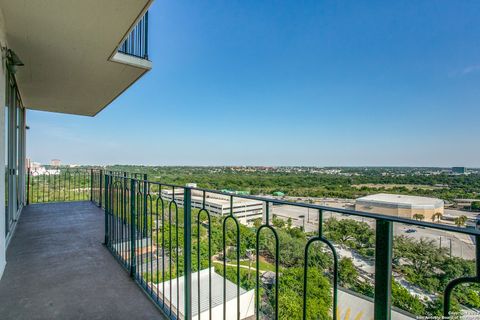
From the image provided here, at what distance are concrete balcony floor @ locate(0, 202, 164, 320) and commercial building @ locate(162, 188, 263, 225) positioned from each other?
1.04 meters

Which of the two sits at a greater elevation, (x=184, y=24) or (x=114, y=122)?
(x=184, y=24)

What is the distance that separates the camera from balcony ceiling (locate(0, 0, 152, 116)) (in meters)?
2.31

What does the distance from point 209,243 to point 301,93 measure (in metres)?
24.0

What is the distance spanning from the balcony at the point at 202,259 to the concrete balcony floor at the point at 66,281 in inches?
0.4

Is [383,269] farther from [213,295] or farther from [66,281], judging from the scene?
[213,295]

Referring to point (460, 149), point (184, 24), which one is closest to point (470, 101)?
point (460, 149)

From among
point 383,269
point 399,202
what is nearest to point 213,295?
point 399,202

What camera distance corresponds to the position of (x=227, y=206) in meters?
1.40

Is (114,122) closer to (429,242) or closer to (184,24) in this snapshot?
(184,24)

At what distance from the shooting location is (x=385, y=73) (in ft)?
67.9

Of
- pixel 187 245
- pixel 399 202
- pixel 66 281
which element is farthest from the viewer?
pixel 66 281

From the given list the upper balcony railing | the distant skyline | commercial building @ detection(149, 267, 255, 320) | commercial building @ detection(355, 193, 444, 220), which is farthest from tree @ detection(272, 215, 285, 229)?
the distant skyline

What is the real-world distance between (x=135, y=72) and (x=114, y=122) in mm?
17776

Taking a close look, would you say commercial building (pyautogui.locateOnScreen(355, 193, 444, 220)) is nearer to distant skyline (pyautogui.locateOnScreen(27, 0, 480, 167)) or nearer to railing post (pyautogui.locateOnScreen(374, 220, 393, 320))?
railing post (pyautogui.locateOnScreen(374, 220, 393, 320))
